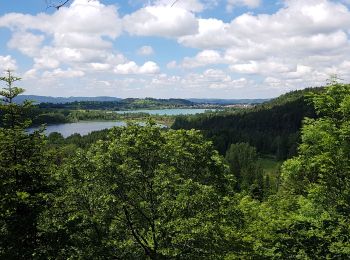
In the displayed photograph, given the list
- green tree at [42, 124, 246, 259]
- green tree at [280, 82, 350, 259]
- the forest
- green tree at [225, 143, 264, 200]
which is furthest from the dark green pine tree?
green tree at [225, 143, 264, 200]

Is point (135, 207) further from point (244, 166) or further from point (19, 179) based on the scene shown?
point (244, 166)

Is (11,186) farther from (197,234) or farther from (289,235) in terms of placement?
(289,235)

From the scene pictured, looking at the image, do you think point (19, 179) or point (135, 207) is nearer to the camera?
point (19, 179)

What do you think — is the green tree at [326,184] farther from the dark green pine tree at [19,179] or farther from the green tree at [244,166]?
the green tree at [244,166]

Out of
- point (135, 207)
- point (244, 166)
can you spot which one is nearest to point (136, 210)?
point (135, 207)

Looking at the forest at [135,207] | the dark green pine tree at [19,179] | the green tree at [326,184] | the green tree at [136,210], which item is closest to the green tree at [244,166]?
the green tree at [326,184]

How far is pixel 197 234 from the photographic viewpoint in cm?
2278

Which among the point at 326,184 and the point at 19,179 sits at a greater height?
the point at 19,179

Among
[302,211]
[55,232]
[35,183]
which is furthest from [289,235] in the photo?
[35,183]

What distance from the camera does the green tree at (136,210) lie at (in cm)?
2289

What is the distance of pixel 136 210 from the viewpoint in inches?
993

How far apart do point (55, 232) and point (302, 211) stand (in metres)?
16.7

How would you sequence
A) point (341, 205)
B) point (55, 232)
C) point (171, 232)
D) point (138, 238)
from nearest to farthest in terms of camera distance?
point (55, 232), point (171, 232), point (138, 238), point (341, 205)

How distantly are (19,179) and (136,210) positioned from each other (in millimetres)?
7299
